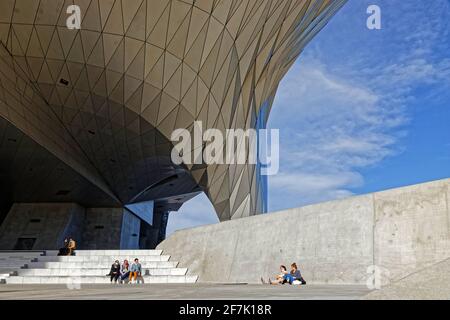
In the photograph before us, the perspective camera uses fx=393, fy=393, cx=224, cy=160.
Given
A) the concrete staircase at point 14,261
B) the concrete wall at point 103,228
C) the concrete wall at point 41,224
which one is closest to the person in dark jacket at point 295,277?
the concrete staircase at point 14,261

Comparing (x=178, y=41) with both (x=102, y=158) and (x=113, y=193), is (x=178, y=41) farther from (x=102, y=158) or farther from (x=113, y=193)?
(x=113, y=193)

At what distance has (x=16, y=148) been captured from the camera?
26109mm

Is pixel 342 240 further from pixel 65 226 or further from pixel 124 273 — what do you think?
pixel 65 226

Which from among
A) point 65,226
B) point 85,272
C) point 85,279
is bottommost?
point 85,279

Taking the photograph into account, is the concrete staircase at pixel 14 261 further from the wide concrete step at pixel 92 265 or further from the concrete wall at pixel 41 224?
the concrete wall at pixel 41 224

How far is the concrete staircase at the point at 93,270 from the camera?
14078 millimetres

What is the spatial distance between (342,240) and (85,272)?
10.1 m

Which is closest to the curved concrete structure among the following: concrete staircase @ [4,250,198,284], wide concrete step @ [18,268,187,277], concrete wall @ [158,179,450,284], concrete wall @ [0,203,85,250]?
concrete wall @ [0,203,85,250]

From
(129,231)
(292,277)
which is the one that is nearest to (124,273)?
(292,277)

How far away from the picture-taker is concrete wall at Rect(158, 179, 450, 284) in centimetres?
903

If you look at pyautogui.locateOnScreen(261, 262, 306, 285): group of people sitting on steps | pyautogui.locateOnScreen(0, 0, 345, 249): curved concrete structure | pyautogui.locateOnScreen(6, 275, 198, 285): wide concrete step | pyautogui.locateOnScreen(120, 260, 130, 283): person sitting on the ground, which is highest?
pyautogui.locateOnScreen(0, 0, 345, 249): curved concrete structure

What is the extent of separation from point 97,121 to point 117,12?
32.6ft

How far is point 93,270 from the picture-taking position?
50.4ft

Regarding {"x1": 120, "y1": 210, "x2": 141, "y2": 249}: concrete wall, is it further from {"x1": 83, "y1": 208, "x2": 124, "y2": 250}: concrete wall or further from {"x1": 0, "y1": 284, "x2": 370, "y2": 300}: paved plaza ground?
{"x1": 0, "y1": 284, "x2": 370, "y2": 300}: paved plaza ground
